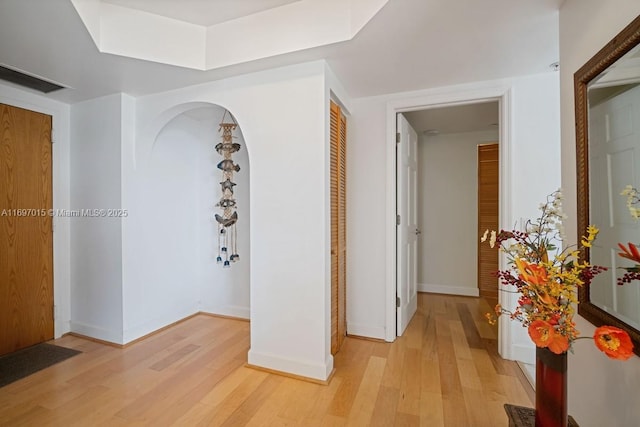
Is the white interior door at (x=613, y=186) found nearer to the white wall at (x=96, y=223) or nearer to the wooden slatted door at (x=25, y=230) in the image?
the white wall at (x=96, y=223)

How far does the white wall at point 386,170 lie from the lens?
223 centimetres

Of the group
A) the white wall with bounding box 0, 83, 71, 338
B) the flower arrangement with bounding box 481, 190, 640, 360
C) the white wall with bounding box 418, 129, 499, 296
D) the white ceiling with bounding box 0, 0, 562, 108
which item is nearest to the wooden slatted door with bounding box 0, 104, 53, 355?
the white wall with bounding box 0, 83, 71, 338

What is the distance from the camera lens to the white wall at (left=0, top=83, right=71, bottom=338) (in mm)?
2775

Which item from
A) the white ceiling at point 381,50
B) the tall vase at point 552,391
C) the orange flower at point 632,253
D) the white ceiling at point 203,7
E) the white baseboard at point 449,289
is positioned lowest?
the white baseboard at point 449,289

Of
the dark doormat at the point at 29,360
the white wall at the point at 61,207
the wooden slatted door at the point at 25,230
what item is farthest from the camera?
the white wall at the point at 61,207

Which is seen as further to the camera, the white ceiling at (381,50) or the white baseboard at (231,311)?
the white baseboard at (231,311)

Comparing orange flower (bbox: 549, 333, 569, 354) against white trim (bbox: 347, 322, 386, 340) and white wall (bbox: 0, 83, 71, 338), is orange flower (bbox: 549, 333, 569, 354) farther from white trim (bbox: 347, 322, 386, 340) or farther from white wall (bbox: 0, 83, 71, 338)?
white wall (bbox: 0, 83, 71, 338)

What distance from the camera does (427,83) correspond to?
7.83ft

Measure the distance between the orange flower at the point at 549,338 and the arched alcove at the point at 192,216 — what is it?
2714mm

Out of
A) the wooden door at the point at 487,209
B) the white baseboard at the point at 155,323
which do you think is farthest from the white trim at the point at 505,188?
the white baseboard at the point at 155,323

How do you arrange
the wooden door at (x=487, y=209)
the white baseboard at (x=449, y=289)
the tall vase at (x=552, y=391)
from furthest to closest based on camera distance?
the white baseboard at (x=449, y=289) < the wooden door at (x=487, y=209) < the tall vase at (x=552, y=391)

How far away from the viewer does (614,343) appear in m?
0.78

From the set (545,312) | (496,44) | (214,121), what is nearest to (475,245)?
(496,44)

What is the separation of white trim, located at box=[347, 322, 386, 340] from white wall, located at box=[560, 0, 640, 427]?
56.7 inches
